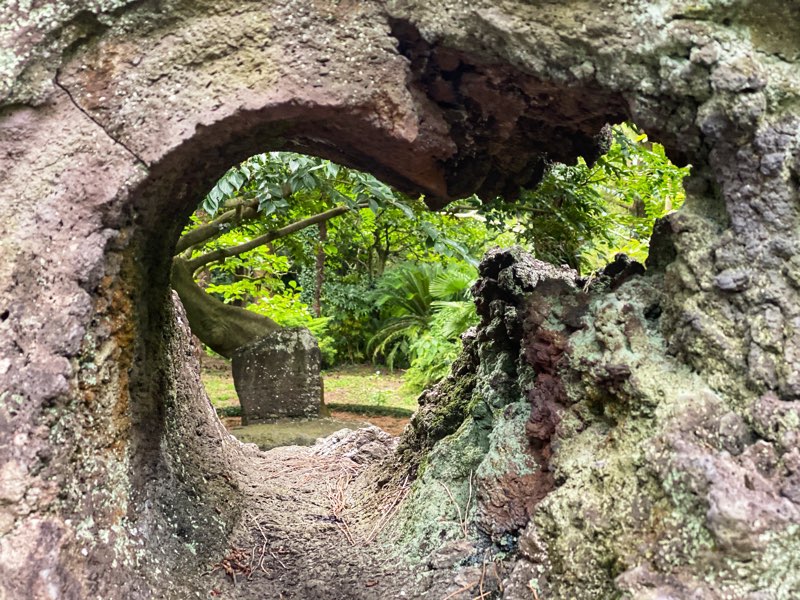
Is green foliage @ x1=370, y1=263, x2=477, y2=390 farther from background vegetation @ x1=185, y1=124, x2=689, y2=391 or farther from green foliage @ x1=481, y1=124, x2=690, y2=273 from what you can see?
green foliage @ x1=481, y1=124, x2=690, y2=273

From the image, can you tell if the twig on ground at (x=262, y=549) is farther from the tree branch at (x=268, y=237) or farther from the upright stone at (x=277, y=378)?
the tree branch at (x=268, y=237)

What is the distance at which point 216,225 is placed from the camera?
549 cm

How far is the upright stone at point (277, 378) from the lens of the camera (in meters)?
5.92

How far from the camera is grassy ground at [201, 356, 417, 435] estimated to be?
752cm

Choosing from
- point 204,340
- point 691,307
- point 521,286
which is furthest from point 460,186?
point 204,340

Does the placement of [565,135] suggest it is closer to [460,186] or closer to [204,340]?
[460,186]

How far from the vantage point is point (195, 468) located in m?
2.52

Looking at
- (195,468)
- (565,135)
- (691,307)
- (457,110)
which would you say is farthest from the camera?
(195,468)

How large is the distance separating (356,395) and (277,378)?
155 inches

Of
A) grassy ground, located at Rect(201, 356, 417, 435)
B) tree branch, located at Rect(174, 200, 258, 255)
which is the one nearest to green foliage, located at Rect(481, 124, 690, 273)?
tree branch, located at Rect(174, 200, 258, 255)

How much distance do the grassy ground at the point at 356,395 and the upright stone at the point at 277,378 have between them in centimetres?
94

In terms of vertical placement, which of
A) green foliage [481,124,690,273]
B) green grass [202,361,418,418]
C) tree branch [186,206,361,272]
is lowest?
green grass [202,361,418,418]

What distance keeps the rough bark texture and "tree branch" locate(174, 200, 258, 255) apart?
3.47 meters

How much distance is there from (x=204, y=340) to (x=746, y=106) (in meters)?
5.82
